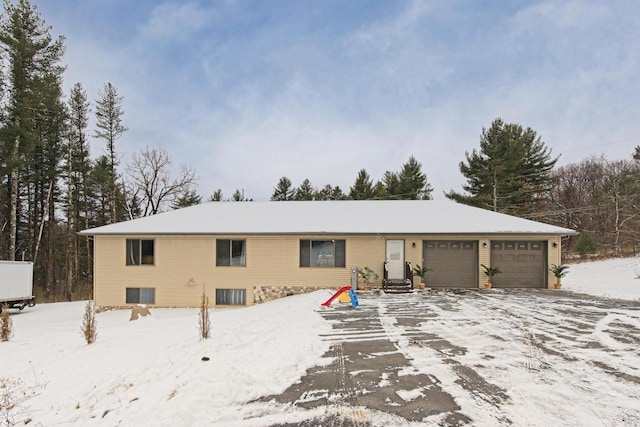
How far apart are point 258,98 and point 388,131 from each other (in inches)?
335

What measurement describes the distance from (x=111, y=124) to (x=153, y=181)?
4.86 meters

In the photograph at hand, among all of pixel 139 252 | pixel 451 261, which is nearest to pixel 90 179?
pixel 139 252

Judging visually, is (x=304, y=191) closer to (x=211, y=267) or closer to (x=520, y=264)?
(x=211, y=267)

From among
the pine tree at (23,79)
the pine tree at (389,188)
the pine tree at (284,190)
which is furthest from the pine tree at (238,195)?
the pine tree at (23,79)

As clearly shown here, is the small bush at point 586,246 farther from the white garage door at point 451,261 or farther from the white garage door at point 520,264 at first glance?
the white garage door at point 451,261

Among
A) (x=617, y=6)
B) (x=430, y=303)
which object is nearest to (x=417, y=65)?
(x=617, y=6)

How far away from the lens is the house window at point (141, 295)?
12.7 metres

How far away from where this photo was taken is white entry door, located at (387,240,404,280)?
1253 centimetres

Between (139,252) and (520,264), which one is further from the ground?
(139,252)

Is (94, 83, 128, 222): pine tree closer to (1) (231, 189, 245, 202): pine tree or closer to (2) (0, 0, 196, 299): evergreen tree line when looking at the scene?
(2) (0, 0, 196, 299): evergreen tree line

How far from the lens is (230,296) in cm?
1270

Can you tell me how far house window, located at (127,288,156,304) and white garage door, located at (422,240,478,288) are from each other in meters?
10.8

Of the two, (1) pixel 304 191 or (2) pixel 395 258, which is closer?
(2) pixel 395 258

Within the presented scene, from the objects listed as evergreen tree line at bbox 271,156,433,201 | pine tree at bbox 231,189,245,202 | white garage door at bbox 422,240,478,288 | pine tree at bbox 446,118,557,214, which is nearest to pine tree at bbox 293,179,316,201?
evergreen tree line at bbox 271,156,433,201
